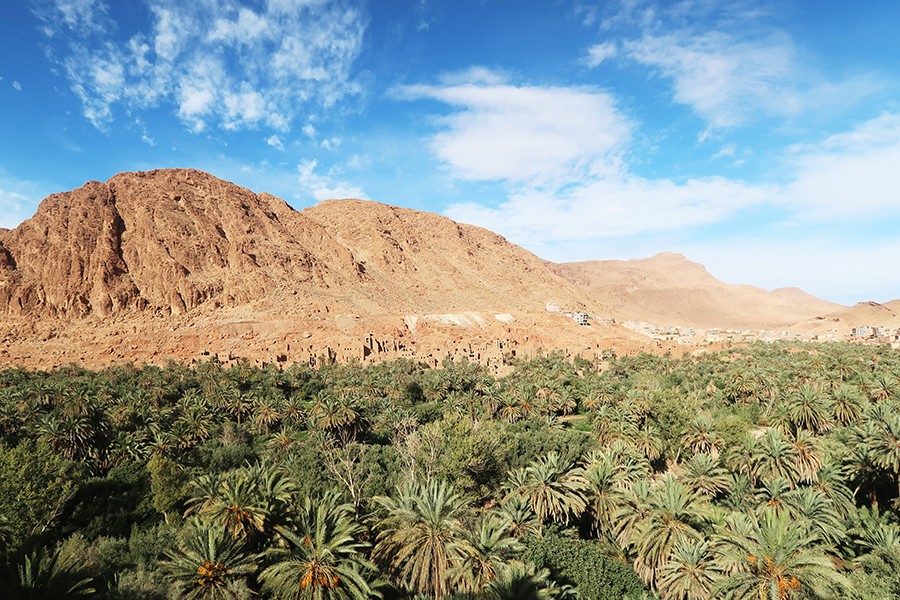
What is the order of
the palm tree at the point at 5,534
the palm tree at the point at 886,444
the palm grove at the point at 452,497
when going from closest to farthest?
the palm grove at the point at 452,497, the palm tree at the point at 5,534, the palm tree at the point at 886,444

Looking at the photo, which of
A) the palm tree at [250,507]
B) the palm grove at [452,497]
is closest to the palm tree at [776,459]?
the palm grove at [452,497]

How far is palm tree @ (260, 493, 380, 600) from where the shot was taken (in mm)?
15125

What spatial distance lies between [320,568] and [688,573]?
1436 cm

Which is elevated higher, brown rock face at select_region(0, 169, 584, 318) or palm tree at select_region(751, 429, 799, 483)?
brown rock face at select_region(0, 169, 584, 318)

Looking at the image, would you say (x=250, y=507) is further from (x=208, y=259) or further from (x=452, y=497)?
(x=208, y=259)

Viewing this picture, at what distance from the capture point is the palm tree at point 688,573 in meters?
17.8

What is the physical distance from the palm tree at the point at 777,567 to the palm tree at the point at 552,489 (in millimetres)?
8407

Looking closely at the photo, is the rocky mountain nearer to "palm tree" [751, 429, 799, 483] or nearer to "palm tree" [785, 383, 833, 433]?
"palm tree" [785, 383, 833, 433]

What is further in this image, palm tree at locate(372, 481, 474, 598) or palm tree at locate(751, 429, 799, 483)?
palm tree at locate(751, 429, 799, 483)

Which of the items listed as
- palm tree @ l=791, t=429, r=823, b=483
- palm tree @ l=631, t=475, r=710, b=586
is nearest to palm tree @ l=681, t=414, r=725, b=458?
palm tree @ l=791, t=429, r=823, b=483

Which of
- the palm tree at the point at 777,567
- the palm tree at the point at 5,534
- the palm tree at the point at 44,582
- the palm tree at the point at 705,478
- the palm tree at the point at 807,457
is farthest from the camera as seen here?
the palm tree at the point at 807,457

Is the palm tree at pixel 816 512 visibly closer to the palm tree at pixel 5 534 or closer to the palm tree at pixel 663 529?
the palm tree at pixel 663 529

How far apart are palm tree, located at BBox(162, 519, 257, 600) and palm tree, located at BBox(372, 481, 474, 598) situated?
5.28 metres

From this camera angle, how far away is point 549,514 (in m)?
25.5
